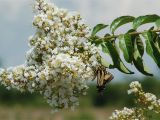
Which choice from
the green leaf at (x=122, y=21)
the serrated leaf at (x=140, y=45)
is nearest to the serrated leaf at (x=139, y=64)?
the serrated leaf at (x=140, y=45)

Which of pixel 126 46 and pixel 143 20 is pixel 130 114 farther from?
pixel 143 20

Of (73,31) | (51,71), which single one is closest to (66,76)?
(51,71)

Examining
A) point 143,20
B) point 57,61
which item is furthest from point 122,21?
point 57,61

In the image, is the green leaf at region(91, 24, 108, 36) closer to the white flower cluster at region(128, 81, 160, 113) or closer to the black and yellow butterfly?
the black and yellow butterfly

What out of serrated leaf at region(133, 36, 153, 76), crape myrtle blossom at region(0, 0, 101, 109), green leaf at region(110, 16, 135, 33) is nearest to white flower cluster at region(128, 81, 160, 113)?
serrated leaf at region(133, 36, 153, 76)

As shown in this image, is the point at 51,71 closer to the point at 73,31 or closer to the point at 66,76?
the point at 66,76
